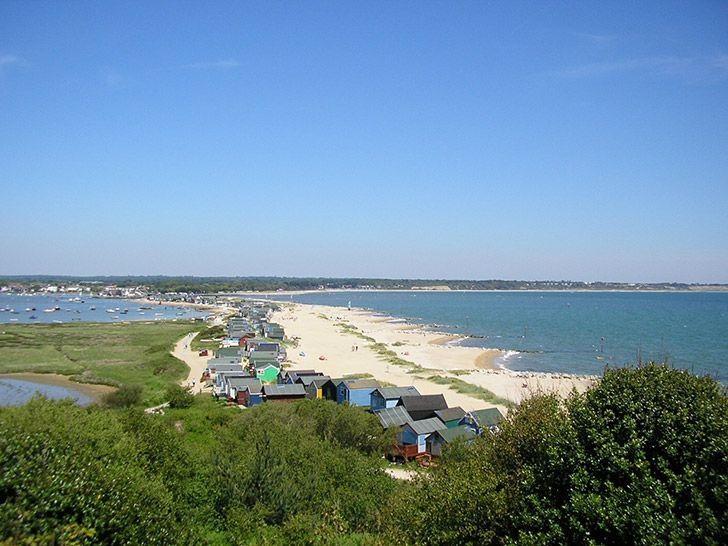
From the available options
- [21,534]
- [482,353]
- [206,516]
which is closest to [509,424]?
[206,516]

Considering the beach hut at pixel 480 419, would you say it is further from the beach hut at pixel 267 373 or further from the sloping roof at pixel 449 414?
the beach hut at pixel 267 373

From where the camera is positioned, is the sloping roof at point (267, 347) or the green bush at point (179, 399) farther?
the sloping roof at point (267, 347)

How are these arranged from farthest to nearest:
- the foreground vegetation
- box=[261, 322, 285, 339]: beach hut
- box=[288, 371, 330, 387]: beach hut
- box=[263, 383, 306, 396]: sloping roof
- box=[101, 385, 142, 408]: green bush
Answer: box=[261, 322, 285, 339]: beach hut < box=[288, 371, 330, 387]: beach hut < box=[101, 385, 142, 408]: green bush < box=[263, 383, 306, 396]: sloping roof < the foreground vegetation

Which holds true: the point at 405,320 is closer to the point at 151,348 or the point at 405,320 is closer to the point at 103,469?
the point at 151,348

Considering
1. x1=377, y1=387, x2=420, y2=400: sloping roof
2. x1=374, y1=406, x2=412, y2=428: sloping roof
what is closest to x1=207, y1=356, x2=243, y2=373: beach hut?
x1=377, y1=387, x2=420, y2=400: sloping roof

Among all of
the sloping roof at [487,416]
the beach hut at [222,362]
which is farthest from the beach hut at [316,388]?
the beach hut at [222,362]

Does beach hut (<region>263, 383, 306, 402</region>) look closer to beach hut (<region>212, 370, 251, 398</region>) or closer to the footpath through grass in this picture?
beach hut (<region>212, 370, 251, 398</region>)
